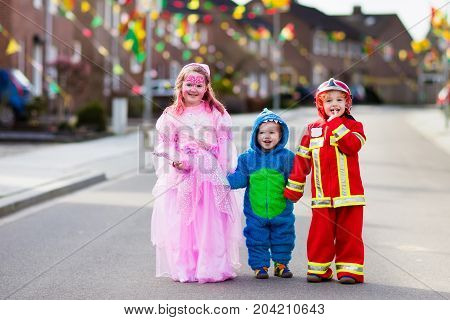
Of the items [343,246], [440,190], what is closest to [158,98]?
[440,190]

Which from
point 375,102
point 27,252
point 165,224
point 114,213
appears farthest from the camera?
point 375,102

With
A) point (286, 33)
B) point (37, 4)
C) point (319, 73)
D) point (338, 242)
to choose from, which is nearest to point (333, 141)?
point (338, 242)

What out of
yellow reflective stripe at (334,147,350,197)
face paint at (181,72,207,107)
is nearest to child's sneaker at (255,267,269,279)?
yellow reflective stripe at (334,147,350,197)

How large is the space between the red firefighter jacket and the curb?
4.86 meters

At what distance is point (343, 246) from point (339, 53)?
6896 cm

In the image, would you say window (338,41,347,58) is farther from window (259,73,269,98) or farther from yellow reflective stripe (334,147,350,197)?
yellow reflective stripe (334,147,350,197)

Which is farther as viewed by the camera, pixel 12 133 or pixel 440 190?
pixel 12 133

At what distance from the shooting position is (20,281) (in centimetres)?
626

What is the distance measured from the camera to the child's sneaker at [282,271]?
6.23 metres

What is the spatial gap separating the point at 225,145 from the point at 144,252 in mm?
1723

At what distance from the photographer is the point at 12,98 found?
80.0ft

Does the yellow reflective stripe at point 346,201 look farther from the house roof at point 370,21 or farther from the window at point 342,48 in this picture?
the house roof at point 370,21

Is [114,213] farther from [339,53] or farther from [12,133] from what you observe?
[339,53]

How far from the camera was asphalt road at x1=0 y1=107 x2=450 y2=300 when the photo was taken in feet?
19.1
